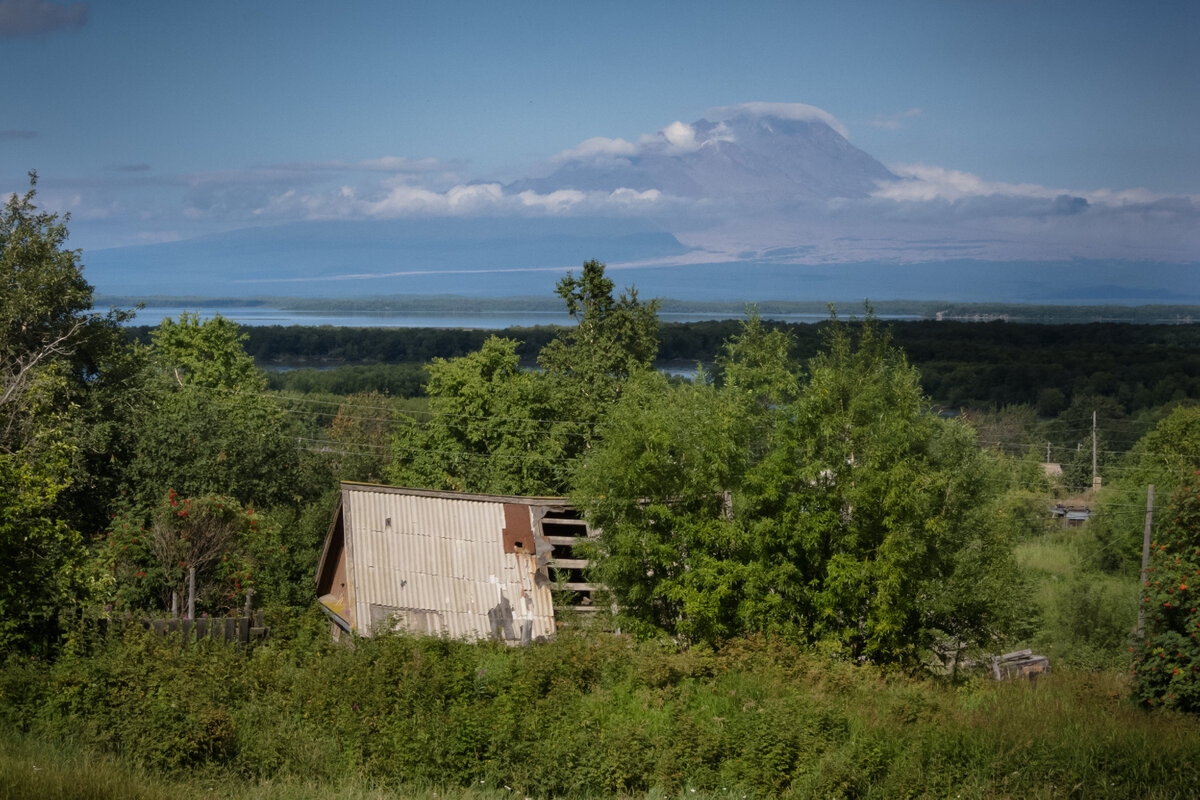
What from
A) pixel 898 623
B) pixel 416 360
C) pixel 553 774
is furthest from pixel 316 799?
pixel 416 360

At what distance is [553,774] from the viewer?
1070 cm

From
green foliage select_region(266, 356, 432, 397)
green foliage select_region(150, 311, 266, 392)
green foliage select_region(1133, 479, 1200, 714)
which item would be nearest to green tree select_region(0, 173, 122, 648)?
green foliage select_region(150, 311, 266, 392)

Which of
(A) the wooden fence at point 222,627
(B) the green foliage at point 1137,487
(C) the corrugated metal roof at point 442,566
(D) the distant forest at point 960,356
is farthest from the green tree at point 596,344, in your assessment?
(D) the distant forest at point 960,356

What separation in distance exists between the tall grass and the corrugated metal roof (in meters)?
6.07

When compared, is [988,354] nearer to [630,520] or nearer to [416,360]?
[416,360]

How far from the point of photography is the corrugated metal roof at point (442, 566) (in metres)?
19.4

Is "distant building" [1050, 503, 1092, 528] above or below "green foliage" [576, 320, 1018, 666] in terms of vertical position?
below

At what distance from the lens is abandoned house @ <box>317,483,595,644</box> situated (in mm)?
19453

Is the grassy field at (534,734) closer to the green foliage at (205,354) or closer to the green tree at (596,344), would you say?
the green tree at (596,344)

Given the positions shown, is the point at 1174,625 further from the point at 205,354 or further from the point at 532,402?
the point at 205,354

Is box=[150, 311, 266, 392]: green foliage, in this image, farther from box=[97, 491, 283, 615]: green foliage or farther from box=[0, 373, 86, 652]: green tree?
box=[0, 373, 86, 652]: green tree

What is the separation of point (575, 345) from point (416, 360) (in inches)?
3586

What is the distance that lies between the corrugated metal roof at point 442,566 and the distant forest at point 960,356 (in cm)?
6222

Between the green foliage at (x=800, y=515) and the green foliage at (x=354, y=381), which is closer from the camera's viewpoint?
the green foliage at (x=800, y=515)
